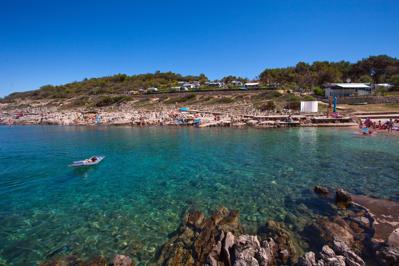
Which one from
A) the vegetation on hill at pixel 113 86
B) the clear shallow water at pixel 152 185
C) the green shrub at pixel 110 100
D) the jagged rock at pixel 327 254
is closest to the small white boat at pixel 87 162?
the clear shallow water at pixel 152 185

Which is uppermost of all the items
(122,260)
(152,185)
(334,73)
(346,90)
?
(334,73)

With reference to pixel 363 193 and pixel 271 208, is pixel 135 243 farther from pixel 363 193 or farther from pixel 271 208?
pixel 363 193

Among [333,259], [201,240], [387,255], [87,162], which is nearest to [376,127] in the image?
[387,255]

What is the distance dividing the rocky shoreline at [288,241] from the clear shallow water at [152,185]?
743 mm

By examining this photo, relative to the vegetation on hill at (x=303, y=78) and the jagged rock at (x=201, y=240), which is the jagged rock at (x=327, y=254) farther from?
the vegetation on hill at (x=303, y=78)

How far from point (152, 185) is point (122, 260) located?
25.4ft

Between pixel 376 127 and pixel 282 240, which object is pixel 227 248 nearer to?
pixel 282 240

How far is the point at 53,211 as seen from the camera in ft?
40.0

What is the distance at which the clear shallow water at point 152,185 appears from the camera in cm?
984

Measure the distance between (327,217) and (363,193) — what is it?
413 centimetres

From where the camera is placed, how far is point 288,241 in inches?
342

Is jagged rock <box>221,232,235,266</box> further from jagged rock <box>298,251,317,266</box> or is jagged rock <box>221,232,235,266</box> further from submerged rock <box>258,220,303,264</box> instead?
jagged rock <box>298,251,317,266</box>

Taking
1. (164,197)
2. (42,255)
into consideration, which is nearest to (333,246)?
(164,197)

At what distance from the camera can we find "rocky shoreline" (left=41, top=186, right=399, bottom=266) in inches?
291
